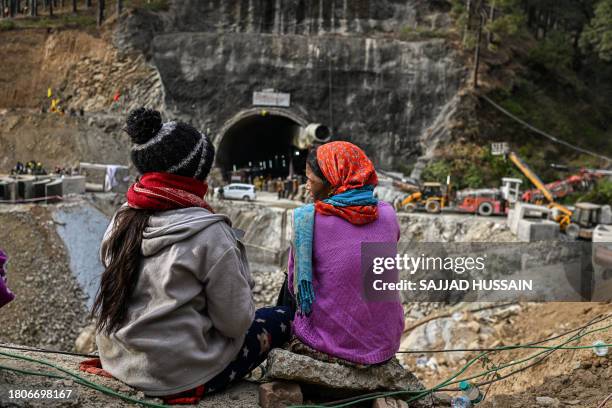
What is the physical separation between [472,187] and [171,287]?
72.5 ft

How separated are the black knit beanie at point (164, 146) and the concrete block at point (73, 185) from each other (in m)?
19.6

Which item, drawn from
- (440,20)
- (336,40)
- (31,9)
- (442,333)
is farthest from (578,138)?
(31,9)

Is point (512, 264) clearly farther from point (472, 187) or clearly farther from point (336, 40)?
point (336, 40)

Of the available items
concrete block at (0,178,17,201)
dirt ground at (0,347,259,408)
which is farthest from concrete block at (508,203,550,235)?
concrete block at (0,178,17,201)

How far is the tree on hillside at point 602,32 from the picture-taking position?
26.2m

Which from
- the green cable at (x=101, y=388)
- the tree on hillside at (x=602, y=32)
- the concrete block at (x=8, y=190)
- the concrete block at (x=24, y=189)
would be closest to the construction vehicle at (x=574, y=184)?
the tree on hillside at (x=602, y=32)

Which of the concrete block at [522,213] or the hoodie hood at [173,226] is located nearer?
the hoodie hood at [173,226]

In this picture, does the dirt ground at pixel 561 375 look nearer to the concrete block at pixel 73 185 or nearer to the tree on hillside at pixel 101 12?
the concrete block at pixel 73 185

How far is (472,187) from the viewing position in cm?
2402

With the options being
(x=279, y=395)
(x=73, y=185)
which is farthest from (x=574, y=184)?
(x=279, y=395)

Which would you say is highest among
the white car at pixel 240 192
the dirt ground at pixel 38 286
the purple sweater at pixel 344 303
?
the purple sweater at pixel 344 303

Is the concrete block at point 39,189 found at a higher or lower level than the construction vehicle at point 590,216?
lower

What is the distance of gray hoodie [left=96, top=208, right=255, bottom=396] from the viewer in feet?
10.4

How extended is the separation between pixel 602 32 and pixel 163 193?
94.9 ft
